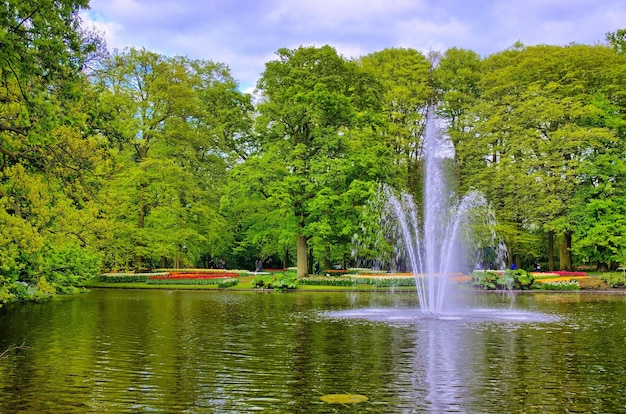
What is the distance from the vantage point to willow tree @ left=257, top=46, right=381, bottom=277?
3628cm

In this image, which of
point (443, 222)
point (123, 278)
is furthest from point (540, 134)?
point (123, 278)

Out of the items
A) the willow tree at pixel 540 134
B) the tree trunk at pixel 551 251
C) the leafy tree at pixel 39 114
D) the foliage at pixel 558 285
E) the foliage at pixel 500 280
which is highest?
the willow tree at pixel 540 134

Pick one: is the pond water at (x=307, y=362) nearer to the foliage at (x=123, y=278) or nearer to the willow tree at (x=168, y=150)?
the foliage at (x=123, y=278)

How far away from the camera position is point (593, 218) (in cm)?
3884

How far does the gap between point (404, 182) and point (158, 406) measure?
3904cm

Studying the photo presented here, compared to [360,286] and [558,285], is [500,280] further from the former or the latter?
[360,286]

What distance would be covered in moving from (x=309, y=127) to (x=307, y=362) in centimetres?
2986

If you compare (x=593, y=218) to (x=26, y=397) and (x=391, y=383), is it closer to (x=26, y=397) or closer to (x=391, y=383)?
(x=391, y=383)

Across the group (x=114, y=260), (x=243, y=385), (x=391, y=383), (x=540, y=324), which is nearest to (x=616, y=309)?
(x=540, y=324)

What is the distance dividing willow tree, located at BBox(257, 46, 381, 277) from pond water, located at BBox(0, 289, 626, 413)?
1699 cm

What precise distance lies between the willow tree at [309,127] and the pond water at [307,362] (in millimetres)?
16989

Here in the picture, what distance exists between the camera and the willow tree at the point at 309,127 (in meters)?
36.3

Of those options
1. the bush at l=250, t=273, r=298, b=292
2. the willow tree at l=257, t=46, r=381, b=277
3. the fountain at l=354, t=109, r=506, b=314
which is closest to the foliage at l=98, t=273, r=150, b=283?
the bush at l=250, t=273, r=298, b=292

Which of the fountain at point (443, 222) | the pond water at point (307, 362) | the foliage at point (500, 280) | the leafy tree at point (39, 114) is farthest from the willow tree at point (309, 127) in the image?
the leafy tree at point (39, 114)
